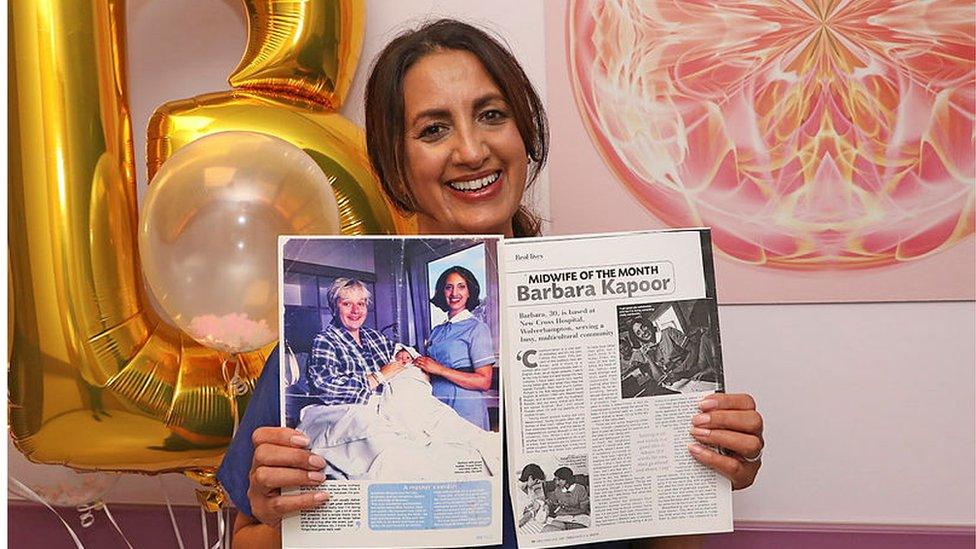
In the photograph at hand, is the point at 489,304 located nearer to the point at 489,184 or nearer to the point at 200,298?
the point at 489,184

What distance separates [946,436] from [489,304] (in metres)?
0.98

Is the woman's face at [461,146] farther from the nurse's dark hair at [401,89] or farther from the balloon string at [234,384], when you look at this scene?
the balloon string at [234,384]

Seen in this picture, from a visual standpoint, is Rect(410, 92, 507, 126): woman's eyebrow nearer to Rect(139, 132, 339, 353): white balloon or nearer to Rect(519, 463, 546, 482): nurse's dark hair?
Rect(139, 132, 339, 353): white balloon

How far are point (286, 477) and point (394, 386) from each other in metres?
0.14

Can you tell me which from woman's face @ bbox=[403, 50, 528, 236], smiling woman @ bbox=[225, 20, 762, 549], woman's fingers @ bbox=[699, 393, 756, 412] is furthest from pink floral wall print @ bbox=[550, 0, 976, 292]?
woman's fingers @ bbox=[699, 393, 756, 412]

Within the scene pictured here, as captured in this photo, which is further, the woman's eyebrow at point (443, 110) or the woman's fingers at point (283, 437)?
the woman's eyebrow at point (443, 110)

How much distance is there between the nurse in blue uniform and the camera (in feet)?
3.49

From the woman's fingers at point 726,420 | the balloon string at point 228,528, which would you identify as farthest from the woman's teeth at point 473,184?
the balloon string at point 228,528

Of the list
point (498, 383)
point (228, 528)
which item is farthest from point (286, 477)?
point (228, 528)

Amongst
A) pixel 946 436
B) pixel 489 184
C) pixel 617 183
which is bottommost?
pixel 946 436

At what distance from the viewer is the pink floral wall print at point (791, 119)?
64.3 inches

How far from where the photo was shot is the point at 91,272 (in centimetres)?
141

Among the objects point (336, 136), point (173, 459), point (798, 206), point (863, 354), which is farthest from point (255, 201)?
point (863, 354)

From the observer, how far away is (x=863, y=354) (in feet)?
5.46
